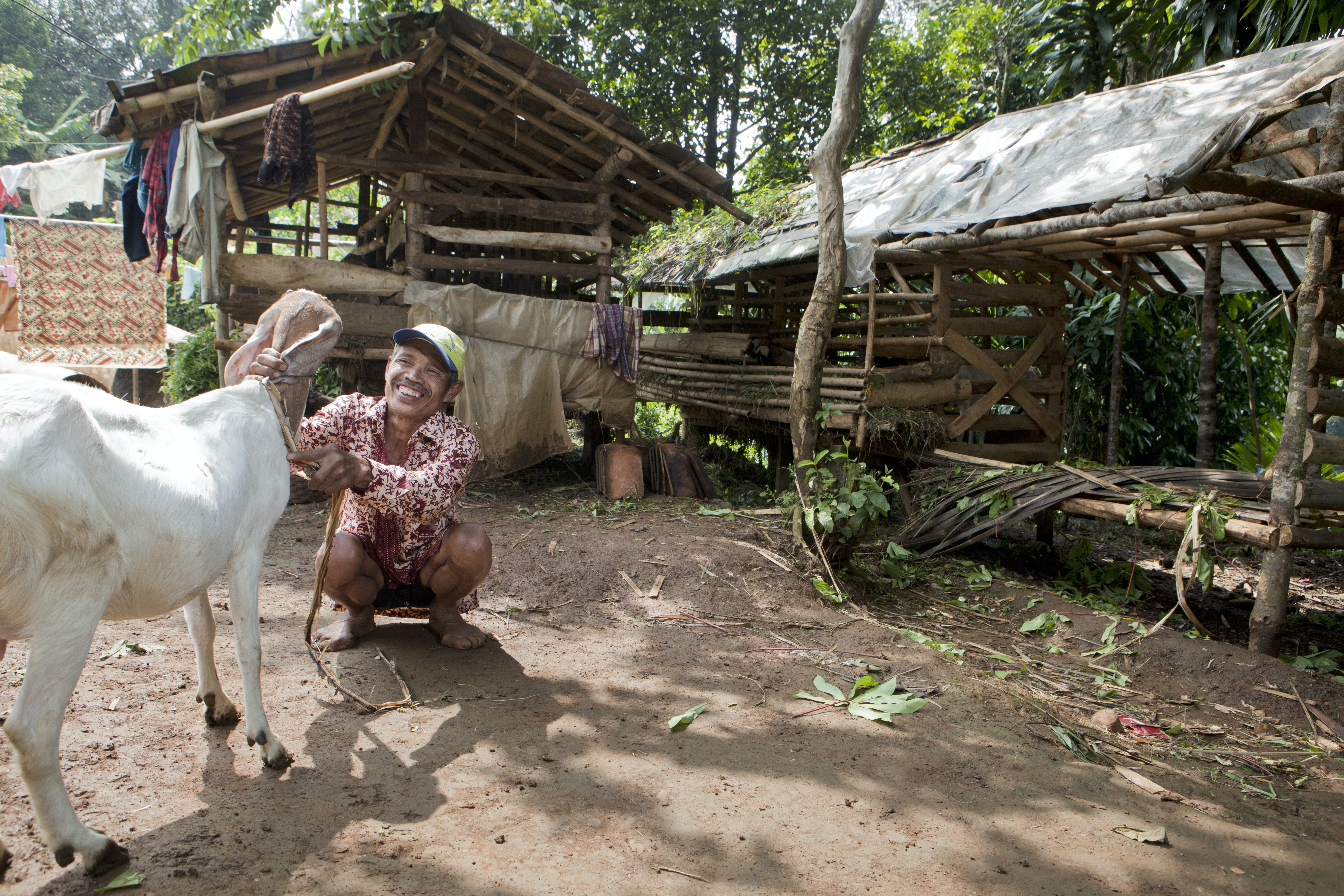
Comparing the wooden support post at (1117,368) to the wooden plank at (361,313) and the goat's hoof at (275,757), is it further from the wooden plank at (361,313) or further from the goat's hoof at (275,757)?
the goat's hoof at (275,757)

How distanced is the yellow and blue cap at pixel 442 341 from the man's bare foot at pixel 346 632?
1.20 metres

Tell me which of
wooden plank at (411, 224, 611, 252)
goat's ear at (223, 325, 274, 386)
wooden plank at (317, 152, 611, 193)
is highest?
wooden plank at (317, 152, 611, 193)

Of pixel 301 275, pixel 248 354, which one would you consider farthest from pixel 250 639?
pixel 301 275

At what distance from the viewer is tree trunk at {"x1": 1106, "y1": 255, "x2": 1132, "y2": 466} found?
26.1ft

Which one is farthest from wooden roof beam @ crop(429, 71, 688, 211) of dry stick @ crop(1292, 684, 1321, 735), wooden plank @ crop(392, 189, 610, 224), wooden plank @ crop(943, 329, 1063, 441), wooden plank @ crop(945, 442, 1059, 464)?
dry stick @ crop(1292, 684, 1321, 735)

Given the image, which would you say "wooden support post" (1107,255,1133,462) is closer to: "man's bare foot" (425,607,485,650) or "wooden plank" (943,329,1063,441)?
"wooden plank" (943,329,1063,441)

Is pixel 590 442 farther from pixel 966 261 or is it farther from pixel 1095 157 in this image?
pixel 1095 157

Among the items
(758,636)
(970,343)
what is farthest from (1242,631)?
(758,636)

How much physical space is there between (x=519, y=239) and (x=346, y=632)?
230 inches

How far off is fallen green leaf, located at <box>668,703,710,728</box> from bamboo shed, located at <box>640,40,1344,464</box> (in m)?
2.94

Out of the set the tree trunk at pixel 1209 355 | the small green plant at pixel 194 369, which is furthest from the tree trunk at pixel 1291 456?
the small green plant at pixel 194 369

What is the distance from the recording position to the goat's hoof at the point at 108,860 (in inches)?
71.8

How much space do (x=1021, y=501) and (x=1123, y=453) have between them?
5.46 m

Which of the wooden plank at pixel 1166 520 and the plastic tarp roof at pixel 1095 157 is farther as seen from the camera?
the plastic tarp roof at pixel 1095 157
